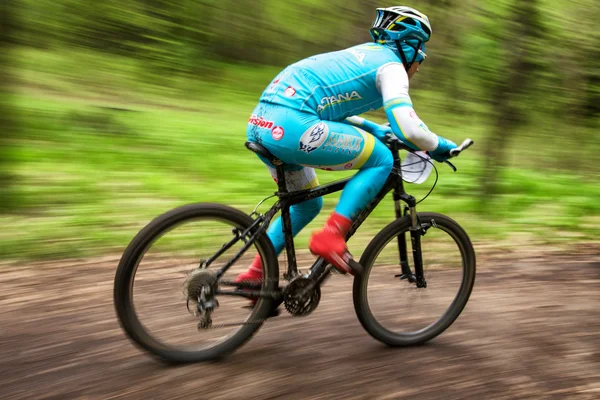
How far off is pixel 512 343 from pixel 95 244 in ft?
11.1

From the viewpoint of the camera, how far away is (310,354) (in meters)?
3.67

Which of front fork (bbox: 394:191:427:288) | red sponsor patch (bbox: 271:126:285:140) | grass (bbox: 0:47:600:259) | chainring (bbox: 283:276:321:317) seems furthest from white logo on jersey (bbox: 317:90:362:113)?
grass (bbox: 0:47:600:259)

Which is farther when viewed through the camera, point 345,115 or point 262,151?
point 345,115

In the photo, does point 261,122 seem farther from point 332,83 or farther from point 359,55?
point 359,55

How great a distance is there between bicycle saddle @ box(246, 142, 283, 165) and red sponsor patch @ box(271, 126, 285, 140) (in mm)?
121

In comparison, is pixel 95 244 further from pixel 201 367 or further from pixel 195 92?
pixel 195 92

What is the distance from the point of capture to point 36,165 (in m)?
7.03

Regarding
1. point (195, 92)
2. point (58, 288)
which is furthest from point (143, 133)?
point (58, 288)

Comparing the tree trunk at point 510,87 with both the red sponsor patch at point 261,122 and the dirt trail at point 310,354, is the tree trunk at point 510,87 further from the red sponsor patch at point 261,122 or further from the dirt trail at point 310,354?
the red sponsor patch at point 261,122

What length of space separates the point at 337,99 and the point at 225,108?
8.02 meters

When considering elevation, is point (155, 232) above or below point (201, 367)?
above

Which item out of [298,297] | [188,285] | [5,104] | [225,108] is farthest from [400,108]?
[225,108]

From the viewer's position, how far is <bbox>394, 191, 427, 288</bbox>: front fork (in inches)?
146

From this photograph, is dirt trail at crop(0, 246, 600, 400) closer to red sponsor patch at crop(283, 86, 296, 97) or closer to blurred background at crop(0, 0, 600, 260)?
blurred background at crop(0, 0, 600, 260)
